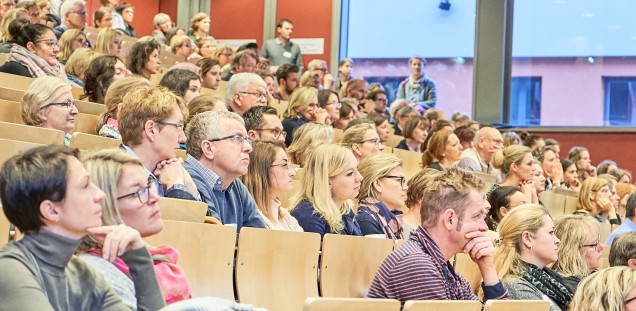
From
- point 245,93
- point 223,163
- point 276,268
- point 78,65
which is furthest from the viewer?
point 78,65

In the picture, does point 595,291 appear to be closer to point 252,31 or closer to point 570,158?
point 570,158

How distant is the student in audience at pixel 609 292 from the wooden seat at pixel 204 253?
1145 millimetres

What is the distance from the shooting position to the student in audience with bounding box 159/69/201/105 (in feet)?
17.1

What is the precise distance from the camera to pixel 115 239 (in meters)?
2.09

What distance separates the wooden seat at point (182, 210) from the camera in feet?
10.1

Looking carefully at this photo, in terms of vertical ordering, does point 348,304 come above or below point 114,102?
below

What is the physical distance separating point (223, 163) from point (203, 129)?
172 millimetres

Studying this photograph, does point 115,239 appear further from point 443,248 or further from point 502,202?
point 502,202

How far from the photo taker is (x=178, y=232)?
9.59 feet

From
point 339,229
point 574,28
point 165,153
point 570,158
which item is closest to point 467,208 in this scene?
point 339,229

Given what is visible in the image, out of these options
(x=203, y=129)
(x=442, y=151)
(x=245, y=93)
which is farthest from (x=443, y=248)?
(x=442, y=151)

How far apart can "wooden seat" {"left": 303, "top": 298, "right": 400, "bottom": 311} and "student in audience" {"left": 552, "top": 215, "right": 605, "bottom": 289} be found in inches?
76.4

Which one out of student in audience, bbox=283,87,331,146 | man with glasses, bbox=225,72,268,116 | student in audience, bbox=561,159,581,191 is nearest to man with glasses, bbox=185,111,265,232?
man with glasses, bbox=225,72,268,116

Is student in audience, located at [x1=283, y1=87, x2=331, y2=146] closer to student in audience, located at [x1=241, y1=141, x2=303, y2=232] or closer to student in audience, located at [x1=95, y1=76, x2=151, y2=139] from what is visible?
student in audience, located at [x1=95, y1=76, x2=151, y2=139]
